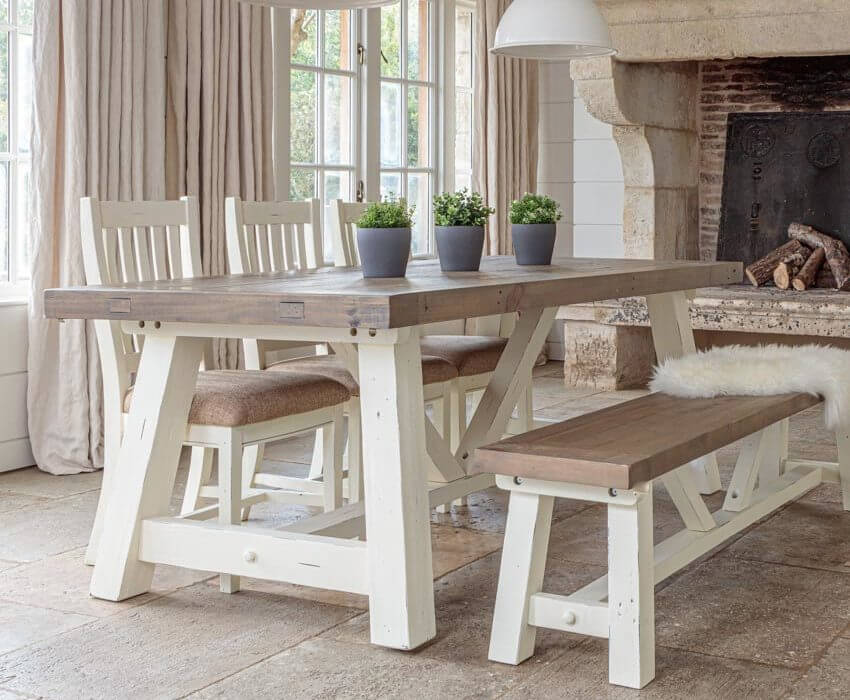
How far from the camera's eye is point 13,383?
14.6 feet

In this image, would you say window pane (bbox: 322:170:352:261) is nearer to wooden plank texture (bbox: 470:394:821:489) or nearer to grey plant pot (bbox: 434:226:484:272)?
grey plant pot (bbox: 434:226:484:272)

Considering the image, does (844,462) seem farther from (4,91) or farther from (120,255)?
(4,91)

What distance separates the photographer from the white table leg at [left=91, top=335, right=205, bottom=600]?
2.90 metres

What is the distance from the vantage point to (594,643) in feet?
8.74

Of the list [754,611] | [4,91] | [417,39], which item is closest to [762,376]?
[754,611]

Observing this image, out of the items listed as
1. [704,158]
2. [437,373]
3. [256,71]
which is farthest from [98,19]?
[704,158]

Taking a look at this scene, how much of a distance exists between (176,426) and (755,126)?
14.7ft

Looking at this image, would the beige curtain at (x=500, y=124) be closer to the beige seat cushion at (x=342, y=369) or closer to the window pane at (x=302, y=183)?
the window pane at (x=302, y=183)

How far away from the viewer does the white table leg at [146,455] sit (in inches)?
114

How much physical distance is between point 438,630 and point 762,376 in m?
1.16

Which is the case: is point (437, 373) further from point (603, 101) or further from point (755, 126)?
point (755, 126)

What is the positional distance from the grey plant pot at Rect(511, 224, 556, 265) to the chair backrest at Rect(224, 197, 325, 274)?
2.06 ft

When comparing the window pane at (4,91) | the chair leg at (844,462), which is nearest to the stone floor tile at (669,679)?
the chair leg at (844,462)

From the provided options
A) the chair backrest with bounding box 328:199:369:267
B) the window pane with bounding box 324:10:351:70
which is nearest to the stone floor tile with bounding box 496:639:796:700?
the chair backrest with bounding box 328:199:369:267
